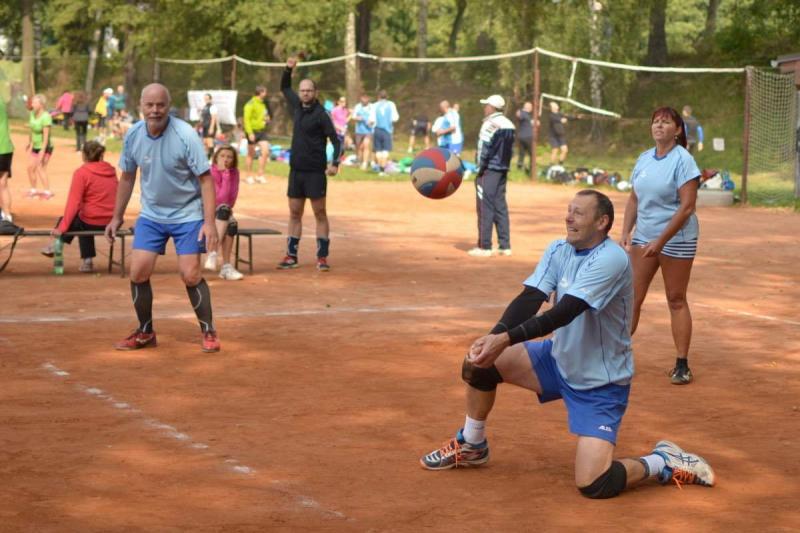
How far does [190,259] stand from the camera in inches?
396

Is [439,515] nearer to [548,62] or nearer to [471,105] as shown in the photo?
[548,62]

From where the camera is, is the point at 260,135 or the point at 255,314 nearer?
the point at 255,314

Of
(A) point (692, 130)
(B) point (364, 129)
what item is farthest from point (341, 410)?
(A) point (692, 130)

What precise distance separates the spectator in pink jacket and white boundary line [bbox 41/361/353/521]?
4.89m

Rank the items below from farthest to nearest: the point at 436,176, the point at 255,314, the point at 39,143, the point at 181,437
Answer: the point at 39,143, the point at 436,176, the point at 255,314, the point at 181,437

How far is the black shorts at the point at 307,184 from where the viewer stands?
1516 cm

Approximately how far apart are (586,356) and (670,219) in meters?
3.02

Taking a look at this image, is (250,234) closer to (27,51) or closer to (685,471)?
(685,471)

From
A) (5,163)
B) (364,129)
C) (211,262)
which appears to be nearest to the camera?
(211,262)

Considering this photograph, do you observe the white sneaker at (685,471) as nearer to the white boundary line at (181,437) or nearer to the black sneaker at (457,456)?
the black sneaker at (457,456)

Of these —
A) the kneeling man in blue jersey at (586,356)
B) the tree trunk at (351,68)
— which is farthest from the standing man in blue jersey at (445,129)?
the kneeling man in blue jersey at (586,356)

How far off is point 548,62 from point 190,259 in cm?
3323

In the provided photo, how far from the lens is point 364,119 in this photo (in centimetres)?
3275

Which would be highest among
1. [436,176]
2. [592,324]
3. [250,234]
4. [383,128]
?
[383,128]
